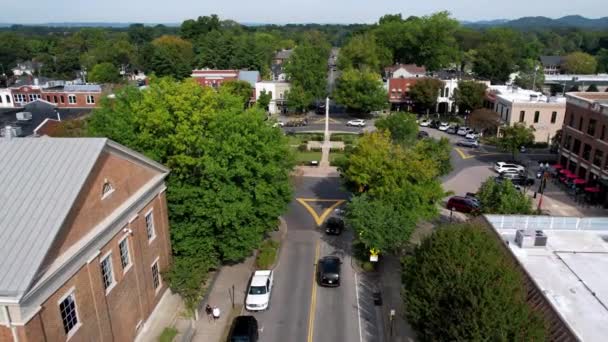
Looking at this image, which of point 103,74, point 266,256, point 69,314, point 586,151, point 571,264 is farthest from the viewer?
point 103,74

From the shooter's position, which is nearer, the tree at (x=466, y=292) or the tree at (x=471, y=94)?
the tree at (x=466, y=292)

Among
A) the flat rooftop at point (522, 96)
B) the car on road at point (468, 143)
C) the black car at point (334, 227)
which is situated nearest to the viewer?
the black car at point (334, 227)

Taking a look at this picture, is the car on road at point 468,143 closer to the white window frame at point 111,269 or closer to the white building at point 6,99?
the white window frame at point 111,269

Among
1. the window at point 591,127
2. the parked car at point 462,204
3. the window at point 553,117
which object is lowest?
the parked car at point 462,204

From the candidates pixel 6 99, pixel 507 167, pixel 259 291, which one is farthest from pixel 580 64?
pixel 6 99

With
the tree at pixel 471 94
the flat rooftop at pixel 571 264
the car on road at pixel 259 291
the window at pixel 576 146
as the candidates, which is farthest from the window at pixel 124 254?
the tree at pixel 471 94

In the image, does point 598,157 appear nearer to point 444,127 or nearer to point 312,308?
point 444,127
